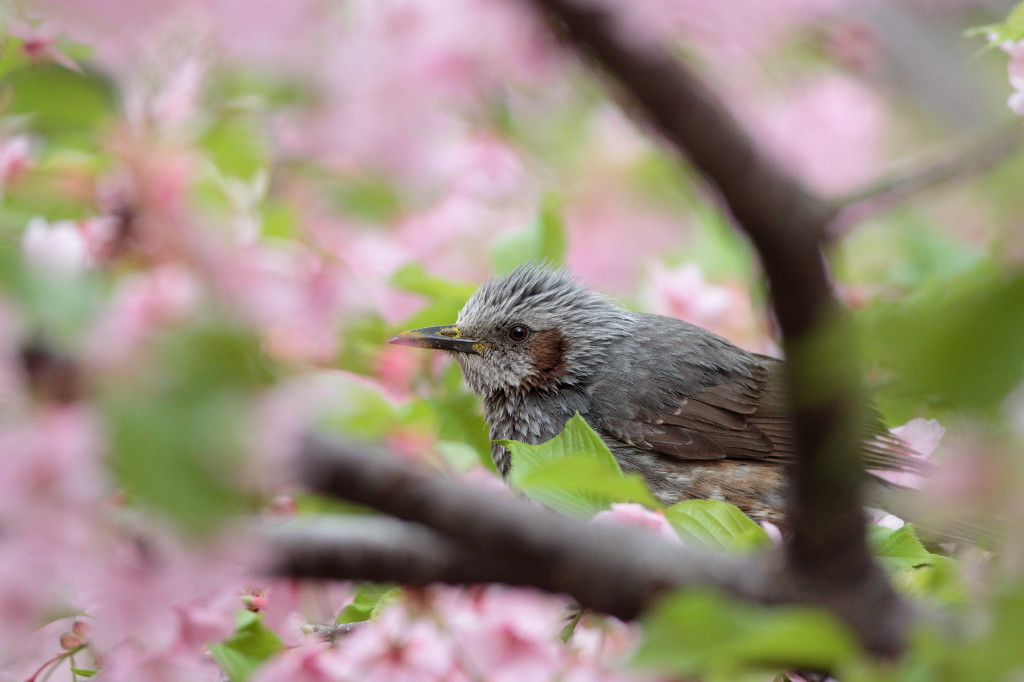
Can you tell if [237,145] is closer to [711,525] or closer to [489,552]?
[711,525]

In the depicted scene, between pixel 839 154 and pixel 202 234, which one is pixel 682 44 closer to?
pixel 202 234

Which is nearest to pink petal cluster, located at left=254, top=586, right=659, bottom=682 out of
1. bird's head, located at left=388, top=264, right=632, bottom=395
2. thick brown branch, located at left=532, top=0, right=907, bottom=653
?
thick brown branch, located at left=532, top=0, right=907, bottom=653

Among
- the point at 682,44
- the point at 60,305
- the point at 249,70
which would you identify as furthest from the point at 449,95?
the point at 60,305

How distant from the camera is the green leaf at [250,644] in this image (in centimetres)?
157

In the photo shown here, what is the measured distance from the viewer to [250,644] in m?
1.61

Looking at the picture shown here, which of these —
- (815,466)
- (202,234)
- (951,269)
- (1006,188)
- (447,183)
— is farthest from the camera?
(447,183)

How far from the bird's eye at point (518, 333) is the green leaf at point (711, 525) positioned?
1.98m

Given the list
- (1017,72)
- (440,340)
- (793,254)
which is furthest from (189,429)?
(440,340)

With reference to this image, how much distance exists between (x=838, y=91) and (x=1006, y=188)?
15.6ft

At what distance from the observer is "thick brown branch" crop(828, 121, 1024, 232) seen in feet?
2.86

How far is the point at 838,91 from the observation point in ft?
17.2

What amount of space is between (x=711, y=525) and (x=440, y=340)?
179cm

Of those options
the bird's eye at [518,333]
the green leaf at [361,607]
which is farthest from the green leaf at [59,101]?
the bird's eye at [518,333]

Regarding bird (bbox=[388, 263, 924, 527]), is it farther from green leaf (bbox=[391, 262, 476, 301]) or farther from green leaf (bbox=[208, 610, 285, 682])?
green leaf (bbox=[208, 610, 285, 682])
